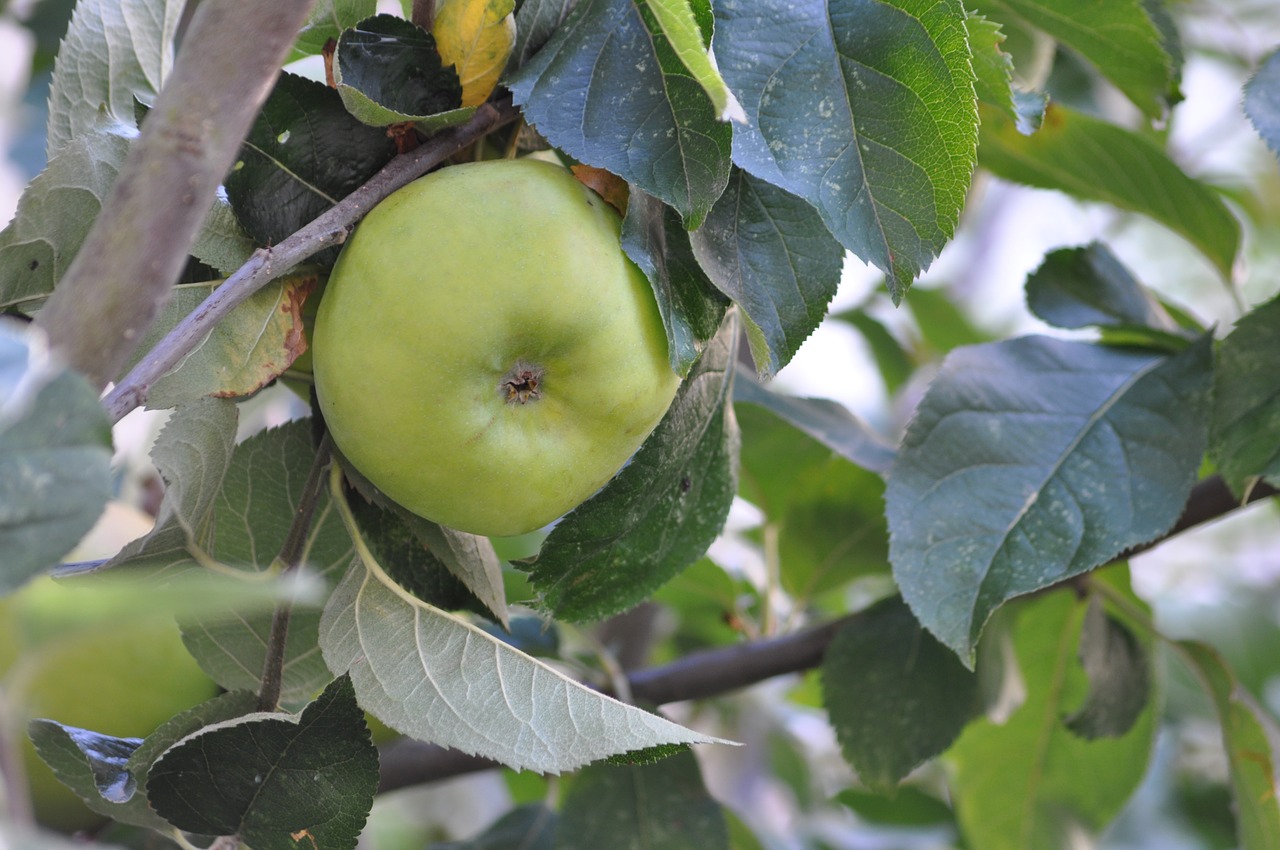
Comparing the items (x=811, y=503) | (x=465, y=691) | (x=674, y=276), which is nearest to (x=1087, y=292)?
(x=811, y=503)

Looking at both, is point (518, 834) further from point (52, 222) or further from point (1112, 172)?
point (1112, 172)

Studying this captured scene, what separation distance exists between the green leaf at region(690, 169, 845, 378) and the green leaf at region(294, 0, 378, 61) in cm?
17

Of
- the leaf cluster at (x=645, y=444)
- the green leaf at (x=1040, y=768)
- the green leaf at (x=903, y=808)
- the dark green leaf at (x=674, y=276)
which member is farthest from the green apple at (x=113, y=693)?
the green leaf at (x=903, y=808)

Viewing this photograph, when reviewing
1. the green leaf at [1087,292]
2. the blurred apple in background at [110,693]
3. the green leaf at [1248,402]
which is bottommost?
the blurred apple in background at [110,693]

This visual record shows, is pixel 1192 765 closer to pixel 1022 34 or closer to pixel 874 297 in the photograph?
pixel 874 297

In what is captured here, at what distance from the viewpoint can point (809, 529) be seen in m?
0.83

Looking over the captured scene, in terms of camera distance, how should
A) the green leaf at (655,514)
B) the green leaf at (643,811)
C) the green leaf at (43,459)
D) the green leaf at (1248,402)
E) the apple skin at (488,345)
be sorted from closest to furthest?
1. the green leaf at (43,459)
2. the apple skin at (488,345)
3. the green leaf at (655,514)
4. the green leaf at (1248,402)
5. the green leaf at (643,811)

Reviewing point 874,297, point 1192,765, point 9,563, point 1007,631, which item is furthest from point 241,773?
point 1192,765

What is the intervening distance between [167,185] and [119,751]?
28 centimetres

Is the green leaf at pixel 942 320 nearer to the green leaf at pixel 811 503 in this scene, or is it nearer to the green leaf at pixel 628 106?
the green leaf at pixel 811 503

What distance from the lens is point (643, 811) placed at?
71 cm

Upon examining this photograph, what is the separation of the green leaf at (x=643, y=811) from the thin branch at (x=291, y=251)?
1.47 ft

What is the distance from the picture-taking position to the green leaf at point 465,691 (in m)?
0.38

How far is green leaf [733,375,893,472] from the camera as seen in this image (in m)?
0.71
